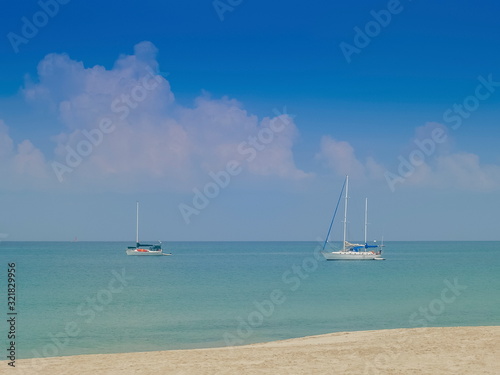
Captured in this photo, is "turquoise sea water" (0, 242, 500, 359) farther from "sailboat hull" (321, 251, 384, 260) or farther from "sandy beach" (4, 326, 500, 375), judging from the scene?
"sailboat hull" (321, 251, 384, 260)

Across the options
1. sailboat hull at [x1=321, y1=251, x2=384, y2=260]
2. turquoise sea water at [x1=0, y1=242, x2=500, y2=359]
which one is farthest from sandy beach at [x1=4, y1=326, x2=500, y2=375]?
sailboat hull at [x1=321, y1=251, x2=384, y2=260]

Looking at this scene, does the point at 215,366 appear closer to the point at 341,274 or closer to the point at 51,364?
the point at 51,364

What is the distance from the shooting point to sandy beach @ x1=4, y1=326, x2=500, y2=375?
736 inches

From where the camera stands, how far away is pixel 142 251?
139375 mm

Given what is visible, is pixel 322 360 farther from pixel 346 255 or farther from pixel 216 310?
pixel 346 255

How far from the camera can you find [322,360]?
797 inches

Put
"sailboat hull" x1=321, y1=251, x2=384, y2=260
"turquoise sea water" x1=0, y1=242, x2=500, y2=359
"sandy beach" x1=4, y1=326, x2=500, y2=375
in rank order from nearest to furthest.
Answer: "sandy beach" x1=4, y1=326, x2=500, y2=375 → "turquoise sea water" x1=0, y1=242, x2=500, y2=359 → "sailboat hull" x1=321, y1=251, x2=384, y2=260

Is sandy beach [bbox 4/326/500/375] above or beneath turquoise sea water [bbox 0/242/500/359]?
above

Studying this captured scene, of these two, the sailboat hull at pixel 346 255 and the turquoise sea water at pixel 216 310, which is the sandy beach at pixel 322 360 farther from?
the sailboat hull at pixel 346 255

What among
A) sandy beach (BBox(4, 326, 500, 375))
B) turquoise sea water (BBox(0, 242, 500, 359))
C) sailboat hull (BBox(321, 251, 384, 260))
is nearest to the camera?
sandy beach (BBox(4, 326, 500, 375))

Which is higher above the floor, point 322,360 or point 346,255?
point 346,255

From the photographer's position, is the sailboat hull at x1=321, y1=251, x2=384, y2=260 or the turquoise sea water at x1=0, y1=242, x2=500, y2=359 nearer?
the turquoise sea water at x1=0, y1=242, x2=500, y2=359

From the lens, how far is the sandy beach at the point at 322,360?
1870 centimetres

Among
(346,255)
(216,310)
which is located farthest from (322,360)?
(346,255)
